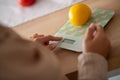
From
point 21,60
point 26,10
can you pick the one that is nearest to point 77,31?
point 26,10

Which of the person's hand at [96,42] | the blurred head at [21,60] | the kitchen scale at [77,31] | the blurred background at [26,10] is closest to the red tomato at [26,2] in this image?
the blurred background at [26,10]

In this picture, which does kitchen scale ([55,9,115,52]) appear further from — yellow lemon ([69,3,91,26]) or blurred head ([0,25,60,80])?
blurred head ([0,25,60,80])

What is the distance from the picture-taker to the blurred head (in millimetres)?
311

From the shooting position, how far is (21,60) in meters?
0.32

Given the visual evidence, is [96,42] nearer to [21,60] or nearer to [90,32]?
[90,32]

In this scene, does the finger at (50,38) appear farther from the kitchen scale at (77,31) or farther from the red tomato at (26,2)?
the red tomato at (26,2)

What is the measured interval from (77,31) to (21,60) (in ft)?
1.24

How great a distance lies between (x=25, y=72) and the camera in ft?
1.05

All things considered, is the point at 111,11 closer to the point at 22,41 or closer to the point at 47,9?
the point at 47,9

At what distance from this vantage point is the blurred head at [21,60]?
311mm

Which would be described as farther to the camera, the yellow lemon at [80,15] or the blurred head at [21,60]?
the yellow lemon at [80,15]

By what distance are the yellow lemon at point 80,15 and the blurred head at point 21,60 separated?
0.36 metres

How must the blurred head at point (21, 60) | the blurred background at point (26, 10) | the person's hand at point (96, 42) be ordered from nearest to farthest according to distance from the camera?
the blurred head at point (21, 60)
the person's hand at point (96, 42)
the blurred background at point (26, 10)

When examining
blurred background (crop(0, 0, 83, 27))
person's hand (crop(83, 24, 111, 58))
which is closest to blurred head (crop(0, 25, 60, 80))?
person's hand (crop(83, 24, 111, 58))
